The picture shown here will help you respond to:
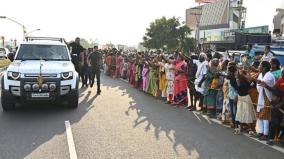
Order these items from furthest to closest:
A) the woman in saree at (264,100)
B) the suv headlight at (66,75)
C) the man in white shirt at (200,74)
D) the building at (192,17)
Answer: the building at (192,17) → the man in white shirt at (200,74) → the suv headlight at (66,75) → the woman in saree at (264,100)

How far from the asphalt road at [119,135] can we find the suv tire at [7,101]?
237 mm

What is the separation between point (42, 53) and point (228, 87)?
557 cm

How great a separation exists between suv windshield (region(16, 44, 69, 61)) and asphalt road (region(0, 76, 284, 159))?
1.43 meters

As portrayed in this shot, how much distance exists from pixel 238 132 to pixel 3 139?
15.8 ft

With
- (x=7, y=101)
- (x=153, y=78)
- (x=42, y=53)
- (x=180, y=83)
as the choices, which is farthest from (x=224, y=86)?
(x=153, y=78)

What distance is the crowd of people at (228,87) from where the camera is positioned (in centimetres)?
827

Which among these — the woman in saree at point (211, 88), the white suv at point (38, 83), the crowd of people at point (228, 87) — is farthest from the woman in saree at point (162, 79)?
the white suv at point (38, 83)

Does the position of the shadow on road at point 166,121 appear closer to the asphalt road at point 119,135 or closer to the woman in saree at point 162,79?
the asphalt road at point 119,135

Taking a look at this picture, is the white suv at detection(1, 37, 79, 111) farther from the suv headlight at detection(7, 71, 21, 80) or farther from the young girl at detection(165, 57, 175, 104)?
the young girl at detection(165, 57, 175, 104)

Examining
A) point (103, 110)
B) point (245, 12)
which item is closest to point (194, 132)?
point (103, 110)

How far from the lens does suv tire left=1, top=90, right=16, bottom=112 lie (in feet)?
35.5

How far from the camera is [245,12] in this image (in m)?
62.8

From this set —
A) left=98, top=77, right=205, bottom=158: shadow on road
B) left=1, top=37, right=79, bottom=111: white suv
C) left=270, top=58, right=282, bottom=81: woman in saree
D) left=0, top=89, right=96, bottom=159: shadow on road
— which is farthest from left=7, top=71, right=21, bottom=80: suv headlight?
left=270, top=58, right=282, bottom=81: woman in saree

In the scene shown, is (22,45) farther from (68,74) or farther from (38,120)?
(38,120)
